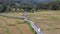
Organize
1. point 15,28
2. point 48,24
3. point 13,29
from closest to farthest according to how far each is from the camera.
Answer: point 13,29, point 15,28, point 48,24

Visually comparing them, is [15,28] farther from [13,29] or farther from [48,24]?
[48,24]

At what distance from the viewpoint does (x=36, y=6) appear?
13.7m

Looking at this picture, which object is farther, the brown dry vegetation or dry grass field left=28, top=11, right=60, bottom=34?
dry grass field left=28, top=11, right=60, bottom=34

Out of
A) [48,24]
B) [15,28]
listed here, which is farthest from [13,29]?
[48,24]

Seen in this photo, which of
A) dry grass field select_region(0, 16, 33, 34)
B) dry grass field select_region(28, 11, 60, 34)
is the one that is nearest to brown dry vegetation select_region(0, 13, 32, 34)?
dry grass field select_region(0, 16, 33, 34)

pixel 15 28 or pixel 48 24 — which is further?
pixel 48 24

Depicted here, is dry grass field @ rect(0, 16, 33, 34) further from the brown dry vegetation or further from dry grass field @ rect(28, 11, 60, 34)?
dry grass field @ rect(28, 11, 60, 34)

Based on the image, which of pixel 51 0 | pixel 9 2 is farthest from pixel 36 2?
pixel 9 2

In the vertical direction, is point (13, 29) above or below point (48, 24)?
above

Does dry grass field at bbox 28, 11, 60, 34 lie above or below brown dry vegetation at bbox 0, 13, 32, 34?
below

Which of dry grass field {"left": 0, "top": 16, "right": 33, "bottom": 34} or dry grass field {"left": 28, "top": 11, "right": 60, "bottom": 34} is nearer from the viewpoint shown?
dry grass field {"left": 0, "top": 16, "right": 33, "bottom": 34}

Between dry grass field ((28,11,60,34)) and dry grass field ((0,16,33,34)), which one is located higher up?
dry grass field ((0,16,33,34))

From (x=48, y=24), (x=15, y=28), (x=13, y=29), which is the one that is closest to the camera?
(x=13, y=29)

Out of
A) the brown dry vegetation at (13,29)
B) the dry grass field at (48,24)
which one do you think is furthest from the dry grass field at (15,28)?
the dry grass field at (48,24)
